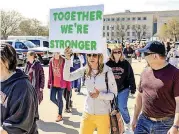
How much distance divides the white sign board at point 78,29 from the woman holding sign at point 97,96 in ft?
0.39

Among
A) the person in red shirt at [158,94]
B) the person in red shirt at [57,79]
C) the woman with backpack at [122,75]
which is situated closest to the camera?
the person in red shirt at [158,94]

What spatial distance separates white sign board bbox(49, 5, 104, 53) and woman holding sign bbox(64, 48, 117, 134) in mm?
118

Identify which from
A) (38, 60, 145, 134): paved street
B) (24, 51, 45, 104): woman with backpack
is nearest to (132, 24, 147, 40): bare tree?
(38, 60, 145, 134): paved street

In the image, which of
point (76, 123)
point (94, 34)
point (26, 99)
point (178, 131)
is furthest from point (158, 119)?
point (76, 123)

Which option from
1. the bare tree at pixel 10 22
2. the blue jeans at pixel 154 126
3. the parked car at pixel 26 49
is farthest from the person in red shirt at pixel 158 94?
the bare tree at pixel 10 22

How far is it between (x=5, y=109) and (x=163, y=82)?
70.3 inches

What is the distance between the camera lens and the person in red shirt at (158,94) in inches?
144

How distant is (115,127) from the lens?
13.6ft

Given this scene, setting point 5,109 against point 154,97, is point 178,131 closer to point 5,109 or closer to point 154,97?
point 154,97

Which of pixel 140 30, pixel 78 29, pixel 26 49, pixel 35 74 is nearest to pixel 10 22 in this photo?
pixel 26 49

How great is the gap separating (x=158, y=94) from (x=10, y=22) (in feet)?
180

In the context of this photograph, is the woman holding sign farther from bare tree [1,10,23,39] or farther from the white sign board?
bare tree [1,10,23,39]

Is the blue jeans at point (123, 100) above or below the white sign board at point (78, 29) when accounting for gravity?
below

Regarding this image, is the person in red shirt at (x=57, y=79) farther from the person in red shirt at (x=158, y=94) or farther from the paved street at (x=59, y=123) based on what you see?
the person in red shirt at (x=158, y=94)
